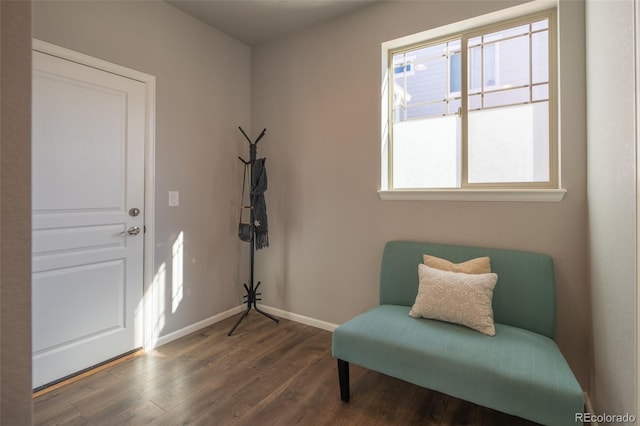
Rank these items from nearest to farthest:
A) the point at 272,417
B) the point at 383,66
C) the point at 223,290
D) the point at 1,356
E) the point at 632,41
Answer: the point at 1,356 → the point at 632,41 → the point at 272,417 → the point at 383,66 → the point at 223,290

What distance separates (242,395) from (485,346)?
4.68 feet

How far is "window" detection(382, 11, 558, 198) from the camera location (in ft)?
6.99

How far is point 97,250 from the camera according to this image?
2227 millimetres

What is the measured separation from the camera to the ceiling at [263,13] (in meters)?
2.62

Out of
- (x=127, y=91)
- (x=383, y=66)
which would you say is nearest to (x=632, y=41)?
(x=383, y=66)

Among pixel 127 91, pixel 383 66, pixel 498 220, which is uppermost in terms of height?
pixel 383 66

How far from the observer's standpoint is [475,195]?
2.21 meters

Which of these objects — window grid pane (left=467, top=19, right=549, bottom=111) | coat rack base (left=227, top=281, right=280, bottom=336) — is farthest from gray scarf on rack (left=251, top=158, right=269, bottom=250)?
window grid pane (left=467, top=19, right=549, bottom=111)

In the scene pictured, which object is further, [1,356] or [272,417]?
[272,417]

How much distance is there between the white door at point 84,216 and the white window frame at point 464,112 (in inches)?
76.9

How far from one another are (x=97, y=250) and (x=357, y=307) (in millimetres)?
2044

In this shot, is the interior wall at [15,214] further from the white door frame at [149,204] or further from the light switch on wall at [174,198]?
the light switch on wall at [174,198]

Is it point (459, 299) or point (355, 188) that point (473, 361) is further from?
point (355, 188)

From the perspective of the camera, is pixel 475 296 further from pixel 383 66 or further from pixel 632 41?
pixel 383 66
